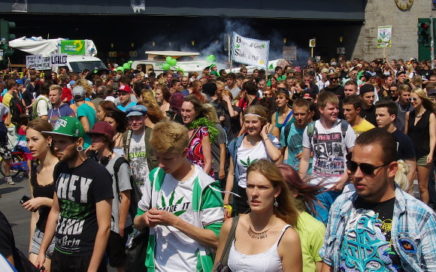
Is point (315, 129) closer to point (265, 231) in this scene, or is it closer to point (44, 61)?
point (265, 231)

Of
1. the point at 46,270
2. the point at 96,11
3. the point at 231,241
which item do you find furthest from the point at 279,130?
the point at 96,11

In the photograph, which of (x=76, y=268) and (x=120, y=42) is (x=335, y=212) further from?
(x=120, y=42)

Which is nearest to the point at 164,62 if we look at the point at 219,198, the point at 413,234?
the point at 219,198

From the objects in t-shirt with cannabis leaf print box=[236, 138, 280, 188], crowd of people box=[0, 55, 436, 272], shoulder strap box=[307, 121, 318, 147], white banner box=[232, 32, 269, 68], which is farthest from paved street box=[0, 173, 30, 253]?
white banner box=[232, 32, 269, 68]

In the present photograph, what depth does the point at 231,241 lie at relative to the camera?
4.08 m

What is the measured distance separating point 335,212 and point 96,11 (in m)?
39.6

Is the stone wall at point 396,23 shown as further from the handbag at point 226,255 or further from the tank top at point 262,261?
the tank top at point 262,261

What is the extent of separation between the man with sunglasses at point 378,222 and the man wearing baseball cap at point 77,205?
75.7 inches

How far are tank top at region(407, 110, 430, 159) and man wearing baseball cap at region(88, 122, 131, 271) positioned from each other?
17.6ft

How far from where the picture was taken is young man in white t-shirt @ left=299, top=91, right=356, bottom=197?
7645mm

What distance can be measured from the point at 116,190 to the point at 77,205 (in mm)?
790

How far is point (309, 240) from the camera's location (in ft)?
15.2

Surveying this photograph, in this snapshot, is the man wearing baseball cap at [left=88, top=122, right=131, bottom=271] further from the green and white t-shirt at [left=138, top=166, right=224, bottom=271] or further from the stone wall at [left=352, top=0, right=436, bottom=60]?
the stone wall at [left=352, top=0, right=436, bottom=60]

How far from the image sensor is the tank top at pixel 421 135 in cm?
1011
